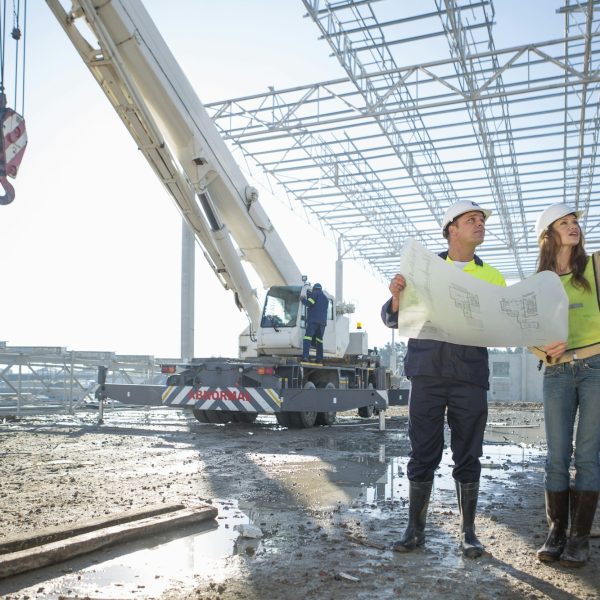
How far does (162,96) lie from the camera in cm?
Result: 959

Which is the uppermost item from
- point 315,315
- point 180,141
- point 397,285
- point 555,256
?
point 180,141

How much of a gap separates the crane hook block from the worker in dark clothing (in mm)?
5579

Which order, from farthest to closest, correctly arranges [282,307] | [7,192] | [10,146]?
[282,307] < [10,146] < [7,192]

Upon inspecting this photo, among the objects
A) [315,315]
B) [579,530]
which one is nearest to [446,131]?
[315,315]

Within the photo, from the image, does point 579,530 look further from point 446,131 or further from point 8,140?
point 446,131

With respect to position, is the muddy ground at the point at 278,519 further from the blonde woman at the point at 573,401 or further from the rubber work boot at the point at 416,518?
the blonde woman at the point at 573,401

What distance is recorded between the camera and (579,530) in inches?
136

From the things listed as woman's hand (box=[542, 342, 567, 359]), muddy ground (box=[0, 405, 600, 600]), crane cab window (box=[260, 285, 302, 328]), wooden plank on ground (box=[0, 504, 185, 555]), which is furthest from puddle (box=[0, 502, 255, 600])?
crane cab window (box=[260, 285, 302, 328])

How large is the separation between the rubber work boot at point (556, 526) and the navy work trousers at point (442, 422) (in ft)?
1.36

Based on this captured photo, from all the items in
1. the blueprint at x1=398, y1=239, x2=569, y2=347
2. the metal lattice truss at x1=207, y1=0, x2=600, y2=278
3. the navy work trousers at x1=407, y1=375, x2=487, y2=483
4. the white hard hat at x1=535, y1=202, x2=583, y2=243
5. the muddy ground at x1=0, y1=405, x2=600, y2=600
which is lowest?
the muddy ground at x1=0, y1=405, x2=600, y2=600

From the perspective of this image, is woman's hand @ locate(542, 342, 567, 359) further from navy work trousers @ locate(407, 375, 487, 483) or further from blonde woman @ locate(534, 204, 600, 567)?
navy work trousers @ locate(407, 375, 487, 483)

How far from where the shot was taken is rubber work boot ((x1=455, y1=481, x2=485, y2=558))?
357cm

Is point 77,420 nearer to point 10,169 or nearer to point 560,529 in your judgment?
point 10,169

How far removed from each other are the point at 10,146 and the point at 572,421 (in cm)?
618
